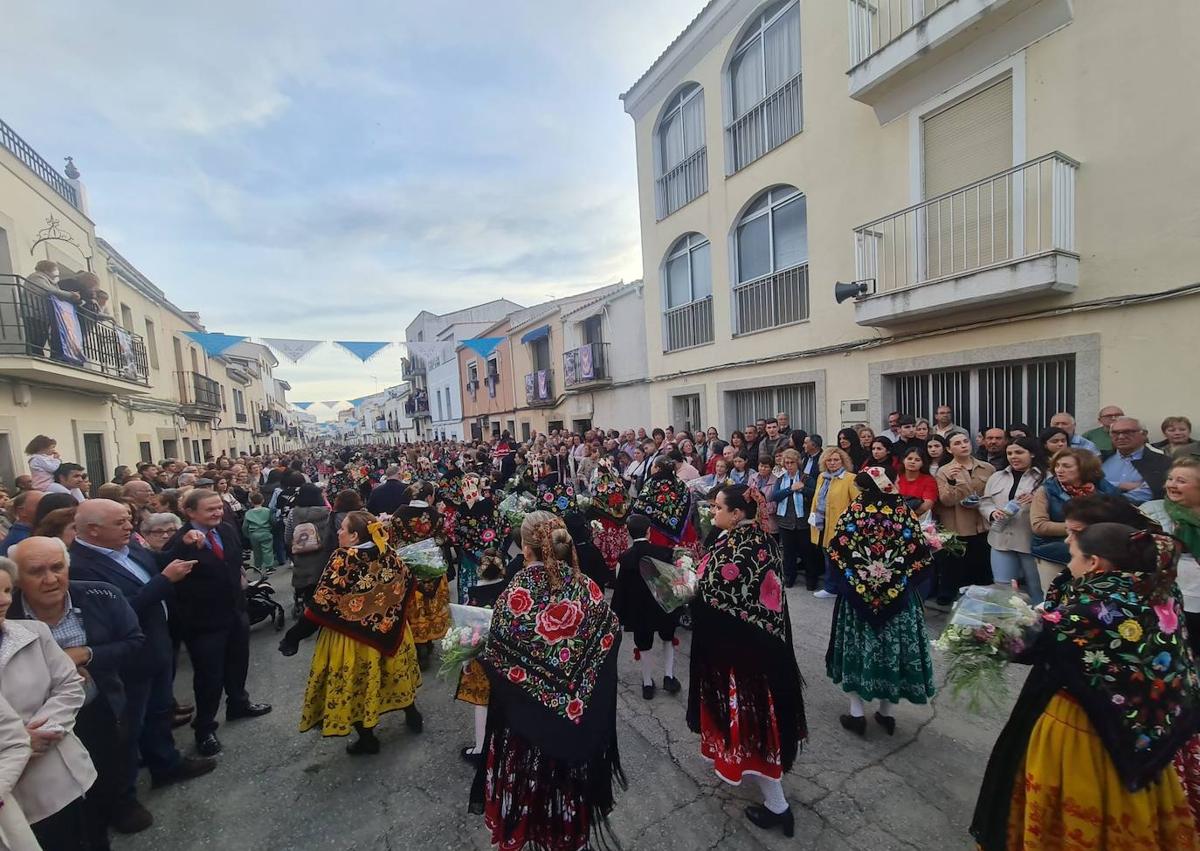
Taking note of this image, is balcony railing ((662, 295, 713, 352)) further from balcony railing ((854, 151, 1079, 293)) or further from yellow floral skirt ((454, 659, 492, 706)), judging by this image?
yellow floral skirt ((454, 659, 492, 706))

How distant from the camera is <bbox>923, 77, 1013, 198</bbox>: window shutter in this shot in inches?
259

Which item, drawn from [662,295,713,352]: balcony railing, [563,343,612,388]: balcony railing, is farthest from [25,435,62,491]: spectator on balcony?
[563,343,612,388]: balcony railing

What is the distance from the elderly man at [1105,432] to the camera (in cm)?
526

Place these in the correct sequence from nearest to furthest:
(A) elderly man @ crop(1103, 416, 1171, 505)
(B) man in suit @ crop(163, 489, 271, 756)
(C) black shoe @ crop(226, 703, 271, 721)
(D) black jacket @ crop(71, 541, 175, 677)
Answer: (D) black jacket @ crop(71, 541, 175, 677), (B) man in suit @ crop(163, 489, 271, 756), (C) black shoe @ crop(226, 703, 271, 721), (A) elderly man @ crop(1103, 416, 1171, 505)

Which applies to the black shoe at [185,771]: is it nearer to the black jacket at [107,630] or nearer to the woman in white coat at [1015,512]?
the black jacket at [107,630]

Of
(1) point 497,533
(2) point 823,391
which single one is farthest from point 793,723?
(2) point 823,391

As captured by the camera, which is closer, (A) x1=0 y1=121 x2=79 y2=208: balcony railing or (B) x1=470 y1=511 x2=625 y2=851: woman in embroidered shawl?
(B) x1=470 y1=511 x2=625 y2=851: woman in embroidered shawl

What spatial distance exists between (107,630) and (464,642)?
1860mm

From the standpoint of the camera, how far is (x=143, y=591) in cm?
326

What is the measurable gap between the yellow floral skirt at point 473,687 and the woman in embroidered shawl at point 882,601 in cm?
235

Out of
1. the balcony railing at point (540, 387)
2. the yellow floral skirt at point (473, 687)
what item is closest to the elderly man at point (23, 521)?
the yellow floral skirt at point (473, 687)

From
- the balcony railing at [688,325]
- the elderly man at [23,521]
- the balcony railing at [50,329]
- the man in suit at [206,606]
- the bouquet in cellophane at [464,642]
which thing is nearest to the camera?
the bouquet in cellophane at [464,642]

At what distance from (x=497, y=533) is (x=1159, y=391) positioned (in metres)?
6.93

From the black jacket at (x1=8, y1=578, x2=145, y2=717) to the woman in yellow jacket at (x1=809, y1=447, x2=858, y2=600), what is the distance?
5341 mm
